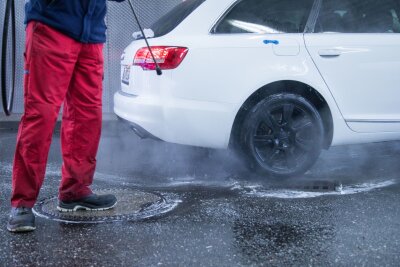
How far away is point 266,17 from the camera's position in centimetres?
508

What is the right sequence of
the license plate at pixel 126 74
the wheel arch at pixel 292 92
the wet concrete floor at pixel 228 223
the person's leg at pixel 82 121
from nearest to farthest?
1. the wet concrete floor at pixel 228 223
2. the person's leg at pixel 82 121
3. the wheel arch at pixel 292 92
4. the license plate at pixel 126 74

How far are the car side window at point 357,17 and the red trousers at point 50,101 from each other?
212cm

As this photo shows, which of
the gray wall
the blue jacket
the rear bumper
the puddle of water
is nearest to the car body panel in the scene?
the rear bumper

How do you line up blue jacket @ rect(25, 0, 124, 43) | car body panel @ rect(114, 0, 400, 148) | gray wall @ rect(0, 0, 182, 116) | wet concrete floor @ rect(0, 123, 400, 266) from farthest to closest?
gray wall @ rect(0, 0, 182, 116) < car body panel @ rect(114, 0, 400, 148) < blue jacket @ rect(25, 0, 124, 43) < wet concrete floor @ rect(0, 123, 400, 266)

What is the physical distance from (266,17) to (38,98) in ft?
7.25

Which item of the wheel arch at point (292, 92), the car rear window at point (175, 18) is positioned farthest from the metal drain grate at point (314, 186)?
the car rear window at point (175, 18)

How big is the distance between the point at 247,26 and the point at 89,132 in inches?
68.0

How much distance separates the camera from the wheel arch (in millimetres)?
4996

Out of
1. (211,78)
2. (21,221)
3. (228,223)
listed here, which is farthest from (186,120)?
(21,221)

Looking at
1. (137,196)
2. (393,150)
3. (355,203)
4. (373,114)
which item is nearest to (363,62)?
(373,114)

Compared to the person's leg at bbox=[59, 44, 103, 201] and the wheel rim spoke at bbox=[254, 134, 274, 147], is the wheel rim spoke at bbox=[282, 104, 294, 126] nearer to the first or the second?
the wheel rim spoke at bbox=[254, 134, 274, 147]

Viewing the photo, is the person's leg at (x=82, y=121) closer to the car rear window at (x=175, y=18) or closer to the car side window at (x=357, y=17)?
the car rear window at (x=175, y=18)

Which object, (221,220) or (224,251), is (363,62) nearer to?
(221,220)

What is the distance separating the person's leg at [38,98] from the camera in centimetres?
360
